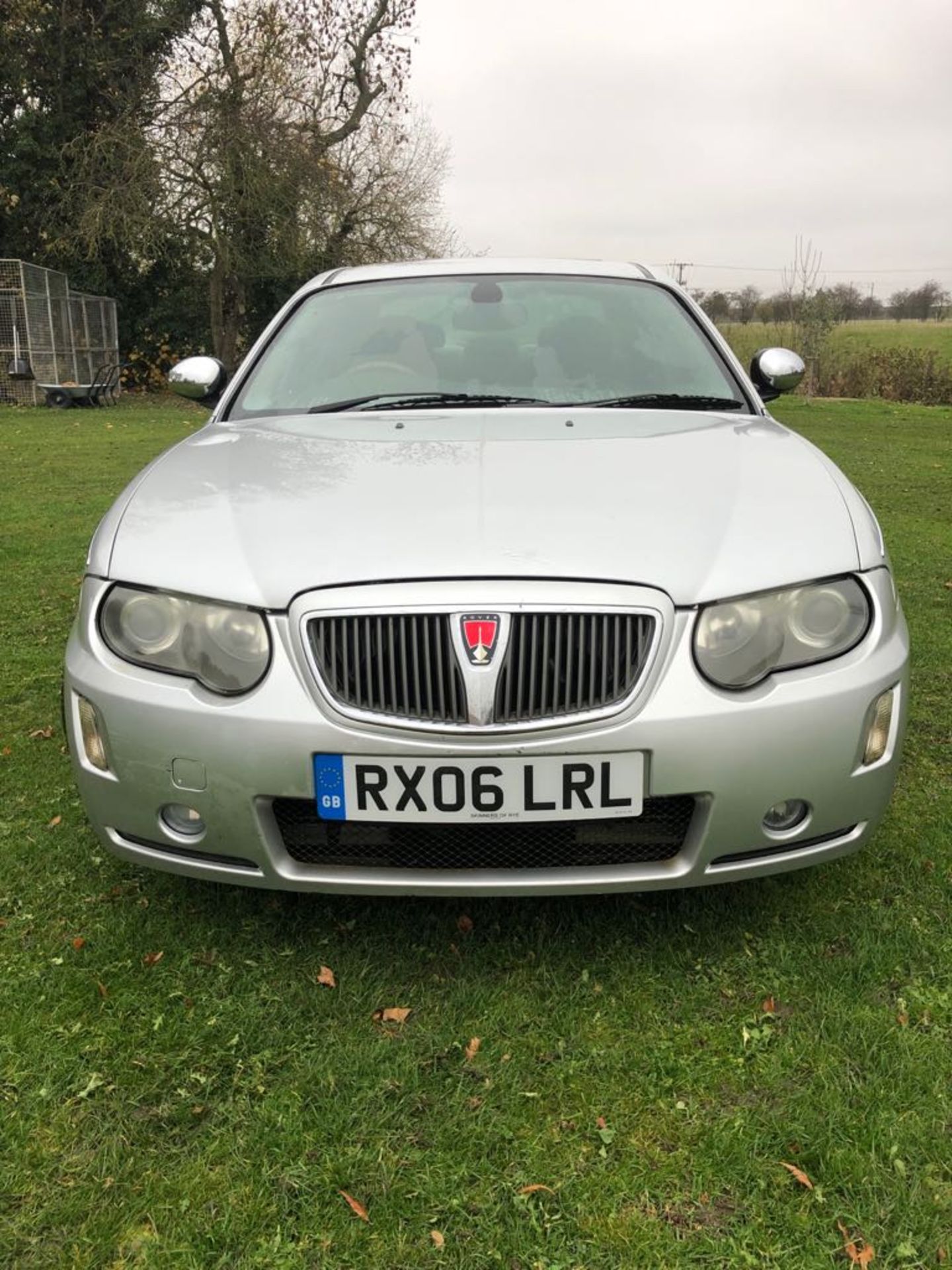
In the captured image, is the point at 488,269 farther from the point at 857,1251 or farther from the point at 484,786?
→ the point at 857,1251

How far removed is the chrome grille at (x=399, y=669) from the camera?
1.76 metres

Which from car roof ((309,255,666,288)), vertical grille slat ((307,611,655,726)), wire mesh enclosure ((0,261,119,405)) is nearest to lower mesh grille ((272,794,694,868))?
vertical grille slat ((307,611,655,726))

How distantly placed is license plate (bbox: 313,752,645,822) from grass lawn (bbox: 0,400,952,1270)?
0.46m

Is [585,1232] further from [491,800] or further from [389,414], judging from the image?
[389,414]

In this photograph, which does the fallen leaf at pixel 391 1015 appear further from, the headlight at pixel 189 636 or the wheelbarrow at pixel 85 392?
the wheelbarrow at pixel 85 392

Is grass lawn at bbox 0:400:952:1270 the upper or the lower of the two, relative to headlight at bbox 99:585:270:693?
lower

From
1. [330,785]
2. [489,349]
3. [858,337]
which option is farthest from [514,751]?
[858,337]

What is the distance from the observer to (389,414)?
275cm

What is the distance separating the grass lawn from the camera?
1473mm

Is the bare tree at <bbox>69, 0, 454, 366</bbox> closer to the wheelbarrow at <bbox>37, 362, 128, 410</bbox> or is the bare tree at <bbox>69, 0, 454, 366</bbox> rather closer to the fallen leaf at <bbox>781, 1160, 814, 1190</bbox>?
the wheelbarrow at <bbox>37, 362, 128, 410</bbox>

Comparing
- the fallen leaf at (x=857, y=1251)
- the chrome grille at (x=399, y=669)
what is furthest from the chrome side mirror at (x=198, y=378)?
the fallen leaf at (x=857, y=1251)

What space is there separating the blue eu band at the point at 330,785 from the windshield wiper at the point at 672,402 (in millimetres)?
1461

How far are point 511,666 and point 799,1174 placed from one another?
921 mm

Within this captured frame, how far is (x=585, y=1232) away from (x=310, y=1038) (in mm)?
637
